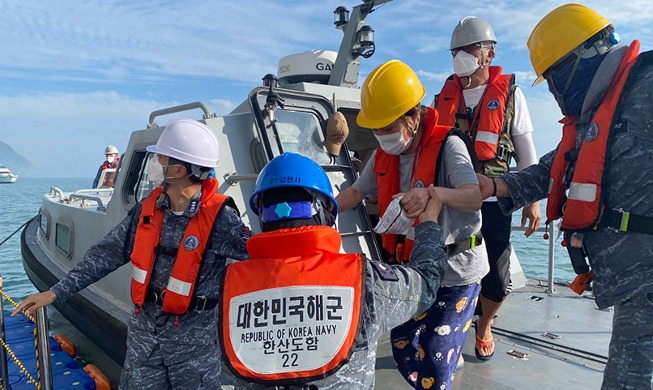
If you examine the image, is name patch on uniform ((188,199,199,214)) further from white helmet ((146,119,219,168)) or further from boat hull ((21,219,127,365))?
boat hull ((21,219,127,365))

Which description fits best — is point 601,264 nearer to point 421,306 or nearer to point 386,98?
point 421,306

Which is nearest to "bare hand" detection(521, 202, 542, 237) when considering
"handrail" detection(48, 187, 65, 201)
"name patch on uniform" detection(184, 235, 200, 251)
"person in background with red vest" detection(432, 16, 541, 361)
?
"person in background with red vest" detection(432, 16, 541, 361)

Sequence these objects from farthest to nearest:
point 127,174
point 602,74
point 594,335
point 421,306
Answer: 1. point 127,174
2. point 594,335
3. point 602,74
4. point 421,306

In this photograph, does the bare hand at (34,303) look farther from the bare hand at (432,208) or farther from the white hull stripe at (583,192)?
the white hull stripe at (583,192)

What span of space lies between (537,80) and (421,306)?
108 centimetres

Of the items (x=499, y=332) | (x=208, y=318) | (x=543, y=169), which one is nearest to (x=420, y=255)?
(x=543, y=169)

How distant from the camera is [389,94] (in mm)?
1949

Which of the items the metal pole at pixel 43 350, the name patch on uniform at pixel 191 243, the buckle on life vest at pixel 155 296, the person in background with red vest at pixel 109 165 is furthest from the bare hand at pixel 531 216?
the person in background with red vest at pixel 109 165

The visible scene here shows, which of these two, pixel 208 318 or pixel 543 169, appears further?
Result: pixel 208 318

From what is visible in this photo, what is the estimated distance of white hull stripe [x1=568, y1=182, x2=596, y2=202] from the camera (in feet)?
Answer: 5.47

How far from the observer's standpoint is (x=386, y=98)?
1955 mm

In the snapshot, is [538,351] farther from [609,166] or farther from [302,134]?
[302,134]

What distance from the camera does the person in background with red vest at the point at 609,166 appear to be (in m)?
1.57

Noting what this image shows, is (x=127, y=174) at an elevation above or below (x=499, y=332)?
above
